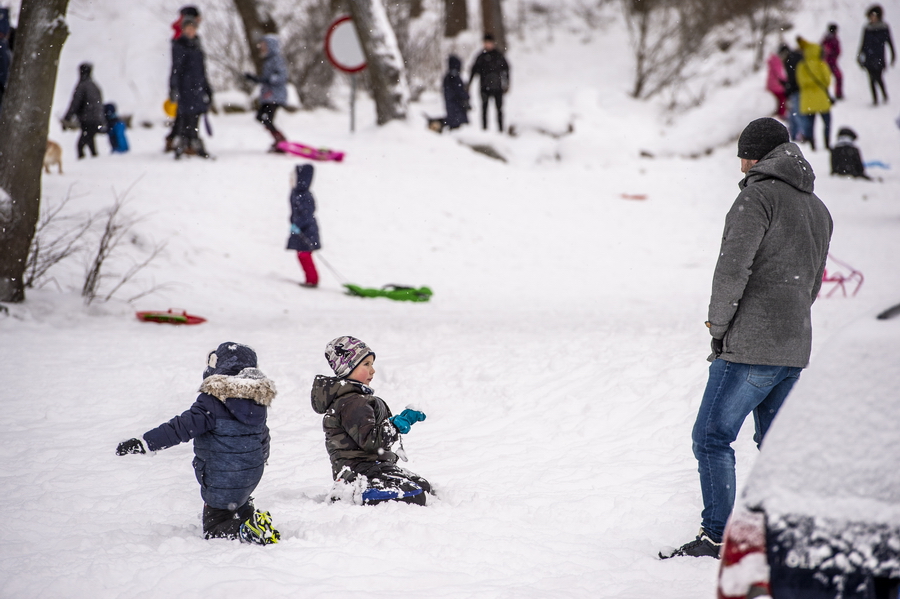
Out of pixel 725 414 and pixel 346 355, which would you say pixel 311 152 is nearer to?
pixel 346 355

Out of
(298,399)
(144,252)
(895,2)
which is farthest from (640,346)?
(895,2)

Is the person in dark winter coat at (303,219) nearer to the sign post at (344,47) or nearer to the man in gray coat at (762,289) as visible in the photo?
the sign post at (344,47)

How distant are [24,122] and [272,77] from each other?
6.47 metres

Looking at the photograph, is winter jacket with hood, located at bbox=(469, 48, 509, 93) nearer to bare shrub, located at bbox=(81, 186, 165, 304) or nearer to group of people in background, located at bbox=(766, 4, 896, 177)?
group of people in background, located at bbox=(766, 4, 896, 177)

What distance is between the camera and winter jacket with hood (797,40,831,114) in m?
14.5

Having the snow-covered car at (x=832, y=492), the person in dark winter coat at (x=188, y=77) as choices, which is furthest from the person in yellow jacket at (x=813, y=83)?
the snow-covered car at (x=832, y=492)

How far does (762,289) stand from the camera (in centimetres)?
303

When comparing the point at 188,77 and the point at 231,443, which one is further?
the point at 188,77

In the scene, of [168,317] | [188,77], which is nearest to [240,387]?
[168,317]

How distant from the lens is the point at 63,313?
7184 mm

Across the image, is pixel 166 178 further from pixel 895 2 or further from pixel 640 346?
pixel 895 2

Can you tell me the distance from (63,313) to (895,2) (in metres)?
23.8

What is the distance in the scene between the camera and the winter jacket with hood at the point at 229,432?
3.35 metres

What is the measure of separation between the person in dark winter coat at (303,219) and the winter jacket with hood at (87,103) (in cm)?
627
